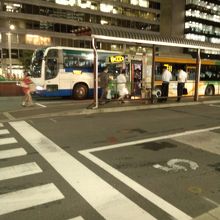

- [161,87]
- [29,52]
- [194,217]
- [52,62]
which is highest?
[29,52]

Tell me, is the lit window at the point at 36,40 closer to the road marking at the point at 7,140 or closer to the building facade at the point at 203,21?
the building facade at the point at 203,21

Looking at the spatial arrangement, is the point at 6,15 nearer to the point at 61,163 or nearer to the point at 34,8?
the point at 34,8

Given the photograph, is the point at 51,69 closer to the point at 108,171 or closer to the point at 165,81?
the point at 165,81

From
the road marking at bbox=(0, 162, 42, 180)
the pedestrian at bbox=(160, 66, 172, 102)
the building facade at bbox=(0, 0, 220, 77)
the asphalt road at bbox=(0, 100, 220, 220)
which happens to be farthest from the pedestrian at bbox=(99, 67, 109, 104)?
the building facade at bbox=(0, 0, 220, 77)

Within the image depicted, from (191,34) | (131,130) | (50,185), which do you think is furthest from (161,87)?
(191,34)

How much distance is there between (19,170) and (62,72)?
45.9ft

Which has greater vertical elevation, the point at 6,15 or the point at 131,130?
the point at 6,15

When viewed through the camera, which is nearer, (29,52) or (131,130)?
(131,130)

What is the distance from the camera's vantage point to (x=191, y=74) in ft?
70.6

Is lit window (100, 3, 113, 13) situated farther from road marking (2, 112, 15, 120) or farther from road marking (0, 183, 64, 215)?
road marking (0, 183, 64, 215)

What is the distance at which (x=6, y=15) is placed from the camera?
206ft

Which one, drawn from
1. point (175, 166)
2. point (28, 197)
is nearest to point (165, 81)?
point (175, 166)

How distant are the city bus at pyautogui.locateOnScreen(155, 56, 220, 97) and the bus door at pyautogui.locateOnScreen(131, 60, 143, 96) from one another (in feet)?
4.09

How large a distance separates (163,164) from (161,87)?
12.6 metres
